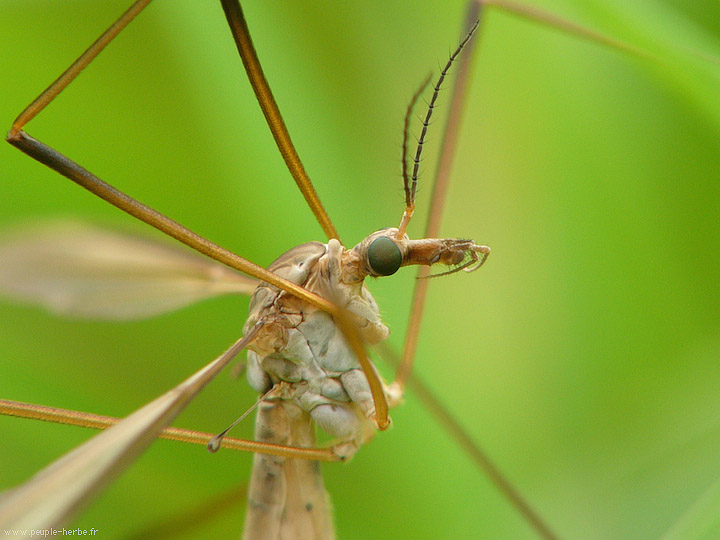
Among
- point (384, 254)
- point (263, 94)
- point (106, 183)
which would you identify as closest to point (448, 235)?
point (384, 254)

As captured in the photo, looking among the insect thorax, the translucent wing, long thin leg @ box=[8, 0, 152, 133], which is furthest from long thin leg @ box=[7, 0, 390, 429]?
the translucent wing

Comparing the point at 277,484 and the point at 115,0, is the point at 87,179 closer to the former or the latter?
the point at 277,484

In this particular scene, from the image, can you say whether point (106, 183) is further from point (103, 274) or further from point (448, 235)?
point (448, 235)

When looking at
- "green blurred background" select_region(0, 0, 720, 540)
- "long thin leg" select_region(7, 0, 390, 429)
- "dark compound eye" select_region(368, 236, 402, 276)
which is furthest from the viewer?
"green blurred background" select_region(0, 0, 720, 540)

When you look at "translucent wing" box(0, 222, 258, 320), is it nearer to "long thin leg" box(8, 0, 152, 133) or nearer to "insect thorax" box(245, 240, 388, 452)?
"insect thorax" box(245, 240, 388, 452)

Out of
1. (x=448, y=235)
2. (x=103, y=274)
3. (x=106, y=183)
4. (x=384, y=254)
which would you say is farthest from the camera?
(x=448, y=235)

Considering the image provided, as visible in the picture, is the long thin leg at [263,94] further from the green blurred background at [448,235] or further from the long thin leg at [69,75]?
the green blurred background at [448,235]
